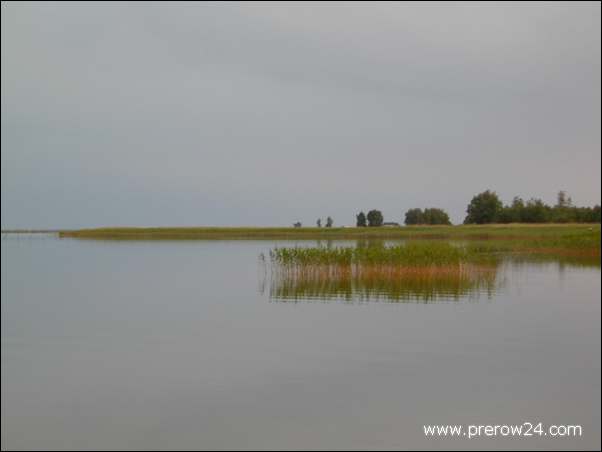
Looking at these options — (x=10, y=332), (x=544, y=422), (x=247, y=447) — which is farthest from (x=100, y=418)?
(x=10, y=332)

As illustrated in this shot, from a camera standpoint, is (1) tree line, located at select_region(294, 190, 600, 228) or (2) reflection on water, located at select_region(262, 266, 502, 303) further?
(1) tree line, located at select_region(294, 190, 600, 228)

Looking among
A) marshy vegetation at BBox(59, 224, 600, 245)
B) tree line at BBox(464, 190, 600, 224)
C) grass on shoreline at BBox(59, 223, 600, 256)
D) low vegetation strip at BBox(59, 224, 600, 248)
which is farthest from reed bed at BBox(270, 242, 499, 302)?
tree line at BBox(464, 190, 600, 224)

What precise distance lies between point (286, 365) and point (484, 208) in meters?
87.3

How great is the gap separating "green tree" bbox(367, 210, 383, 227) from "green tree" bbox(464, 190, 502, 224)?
13765 millimetres

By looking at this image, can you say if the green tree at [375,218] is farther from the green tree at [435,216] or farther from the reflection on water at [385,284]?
the reflection on water at [385,284]

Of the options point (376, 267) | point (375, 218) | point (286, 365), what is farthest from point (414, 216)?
point (286, 365)

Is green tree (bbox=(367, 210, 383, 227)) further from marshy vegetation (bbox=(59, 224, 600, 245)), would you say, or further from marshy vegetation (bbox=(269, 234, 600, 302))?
marshy vegetation (bbox=(269, 234, 600, 302))

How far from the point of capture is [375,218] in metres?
95.6

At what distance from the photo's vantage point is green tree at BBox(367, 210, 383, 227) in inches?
3752

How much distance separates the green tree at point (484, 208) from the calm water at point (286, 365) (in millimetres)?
73695

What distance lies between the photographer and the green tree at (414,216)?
103869mm

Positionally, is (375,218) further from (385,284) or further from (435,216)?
(385,284)

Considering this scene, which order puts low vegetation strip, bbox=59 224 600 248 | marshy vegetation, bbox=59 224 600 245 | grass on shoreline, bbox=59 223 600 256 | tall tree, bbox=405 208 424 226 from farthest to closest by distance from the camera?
tall tree, bbox=405 208 424 226
low vegetation strip, bbox=59 224 600 248
marshy vegetation, bbox=59 224 600 245
grass on shoreline, bbox=59 223 600 256

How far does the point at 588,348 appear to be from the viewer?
13078 millimetres
